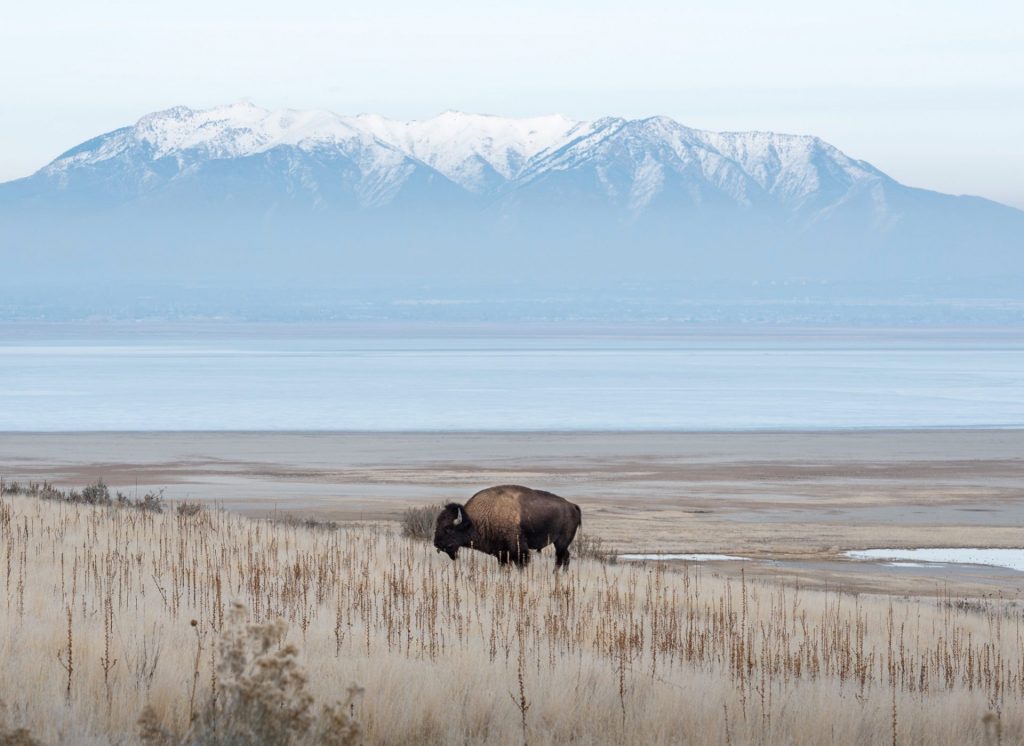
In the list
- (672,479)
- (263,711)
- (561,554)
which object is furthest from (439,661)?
(672,479)

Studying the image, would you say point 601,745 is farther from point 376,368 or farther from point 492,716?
point 376,368

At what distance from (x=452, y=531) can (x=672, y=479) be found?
2192 cm

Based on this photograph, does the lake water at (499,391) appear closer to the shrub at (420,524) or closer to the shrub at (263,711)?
the shrub at (420,524)

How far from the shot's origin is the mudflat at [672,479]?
2597cm

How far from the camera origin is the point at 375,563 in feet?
54.1

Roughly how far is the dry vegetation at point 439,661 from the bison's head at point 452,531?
30cm

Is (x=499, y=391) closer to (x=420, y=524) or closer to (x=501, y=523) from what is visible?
(x=420, y=524)

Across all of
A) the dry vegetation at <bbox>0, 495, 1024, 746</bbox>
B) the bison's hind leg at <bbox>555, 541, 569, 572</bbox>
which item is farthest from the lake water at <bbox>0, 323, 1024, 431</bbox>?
the dry vegetation at <bbox>0, 495, 1024, 746</bbox>

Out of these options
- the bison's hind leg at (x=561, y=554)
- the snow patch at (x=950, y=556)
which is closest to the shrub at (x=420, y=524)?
the bison's hind leg at (x=561, y=554)

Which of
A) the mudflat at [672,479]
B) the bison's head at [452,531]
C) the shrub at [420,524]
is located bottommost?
the mudflat at [672,479]

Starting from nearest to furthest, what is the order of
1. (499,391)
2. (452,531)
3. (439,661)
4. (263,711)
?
(263,711), (439,661), (452,531), (499,391)

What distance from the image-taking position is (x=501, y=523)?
15.6m

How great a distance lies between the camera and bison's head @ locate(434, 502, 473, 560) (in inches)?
609

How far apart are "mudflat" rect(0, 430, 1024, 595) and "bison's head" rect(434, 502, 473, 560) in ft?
23.4
